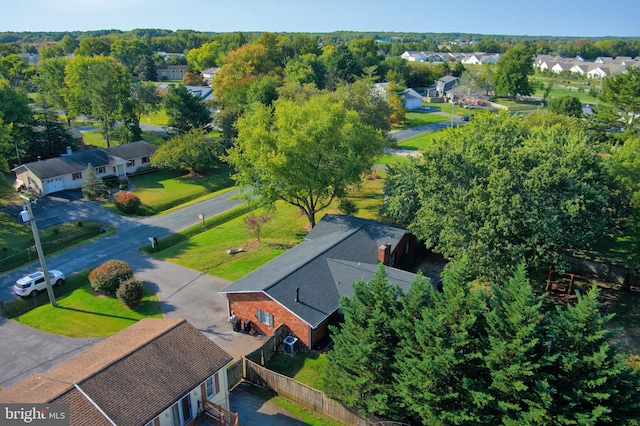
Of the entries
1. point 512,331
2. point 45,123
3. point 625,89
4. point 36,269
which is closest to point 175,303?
point 36,269

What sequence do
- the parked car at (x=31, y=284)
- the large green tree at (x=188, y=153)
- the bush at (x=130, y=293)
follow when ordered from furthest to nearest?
the large green tree at (x=188, y=153), the parked car at (x=31, y=284), the bush at (x=130, y=293)

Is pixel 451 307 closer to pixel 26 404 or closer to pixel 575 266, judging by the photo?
pixel 26 404

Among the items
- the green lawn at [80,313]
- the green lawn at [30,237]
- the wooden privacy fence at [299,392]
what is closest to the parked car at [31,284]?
the green lawn at [80,313]

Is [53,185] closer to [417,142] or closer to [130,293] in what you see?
[130,293]

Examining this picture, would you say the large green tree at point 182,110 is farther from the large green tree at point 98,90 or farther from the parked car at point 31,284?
the parked car at point 31,284

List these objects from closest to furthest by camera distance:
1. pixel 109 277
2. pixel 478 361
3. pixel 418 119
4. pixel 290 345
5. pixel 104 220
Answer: pixel 478 361, pixel 290 345, pixel 109 277, pixel 104 220, pixel 418 119

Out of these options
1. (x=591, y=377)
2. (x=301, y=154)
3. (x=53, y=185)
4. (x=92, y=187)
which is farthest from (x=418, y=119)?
(x=591, y=377)

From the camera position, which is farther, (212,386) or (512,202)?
(512,202)
